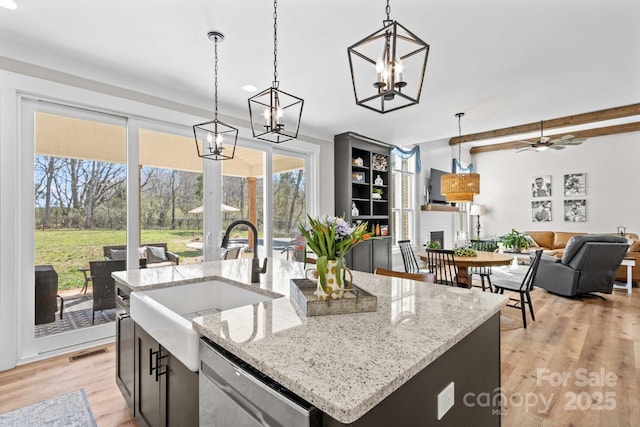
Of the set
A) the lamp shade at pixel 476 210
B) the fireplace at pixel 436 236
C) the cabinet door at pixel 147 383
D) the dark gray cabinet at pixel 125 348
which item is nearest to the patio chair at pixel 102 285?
the dark gray cabinet at pixel 125 348

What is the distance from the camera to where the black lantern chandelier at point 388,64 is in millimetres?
1159

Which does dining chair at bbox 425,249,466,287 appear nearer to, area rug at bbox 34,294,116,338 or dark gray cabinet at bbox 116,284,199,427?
dark gray cabinet at bbox 116,284,199,427

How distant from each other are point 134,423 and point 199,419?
112cm

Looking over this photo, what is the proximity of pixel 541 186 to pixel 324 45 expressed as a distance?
7.67 metres

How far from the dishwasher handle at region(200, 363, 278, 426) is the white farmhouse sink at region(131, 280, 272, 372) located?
0.10 m

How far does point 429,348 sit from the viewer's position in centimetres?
90

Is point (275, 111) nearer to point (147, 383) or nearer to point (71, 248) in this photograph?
point (147, 383)

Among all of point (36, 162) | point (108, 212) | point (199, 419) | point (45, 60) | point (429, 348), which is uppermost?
point (45, 60)

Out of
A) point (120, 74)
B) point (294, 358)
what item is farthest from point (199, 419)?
point (120, 74)

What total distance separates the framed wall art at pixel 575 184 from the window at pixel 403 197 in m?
3.71

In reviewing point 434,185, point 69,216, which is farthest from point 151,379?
point 434,185

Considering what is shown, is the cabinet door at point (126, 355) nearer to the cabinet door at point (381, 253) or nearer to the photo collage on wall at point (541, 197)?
the cabinet door at point (381, 253)

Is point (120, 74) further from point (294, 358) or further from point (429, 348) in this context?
point (429, 348)

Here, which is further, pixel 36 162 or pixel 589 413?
pixel 36 162
